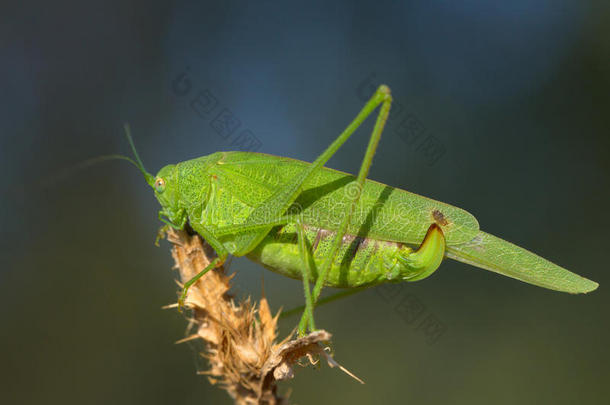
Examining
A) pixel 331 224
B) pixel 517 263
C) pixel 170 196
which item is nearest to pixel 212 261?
pixel 170 196

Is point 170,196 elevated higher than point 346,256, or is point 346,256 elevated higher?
point 170,196

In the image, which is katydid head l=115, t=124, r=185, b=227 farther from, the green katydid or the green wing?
the green wing

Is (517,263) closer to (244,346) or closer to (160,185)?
(244,346)

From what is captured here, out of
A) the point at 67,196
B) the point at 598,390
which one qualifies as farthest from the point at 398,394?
the point at 67,196

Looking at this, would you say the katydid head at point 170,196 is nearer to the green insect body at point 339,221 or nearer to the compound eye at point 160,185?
the compound eye at point 160,185

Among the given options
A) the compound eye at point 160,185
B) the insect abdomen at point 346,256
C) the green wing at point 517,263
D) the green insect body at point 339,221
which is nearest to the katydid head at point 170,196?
the compound eye at point 160,185
